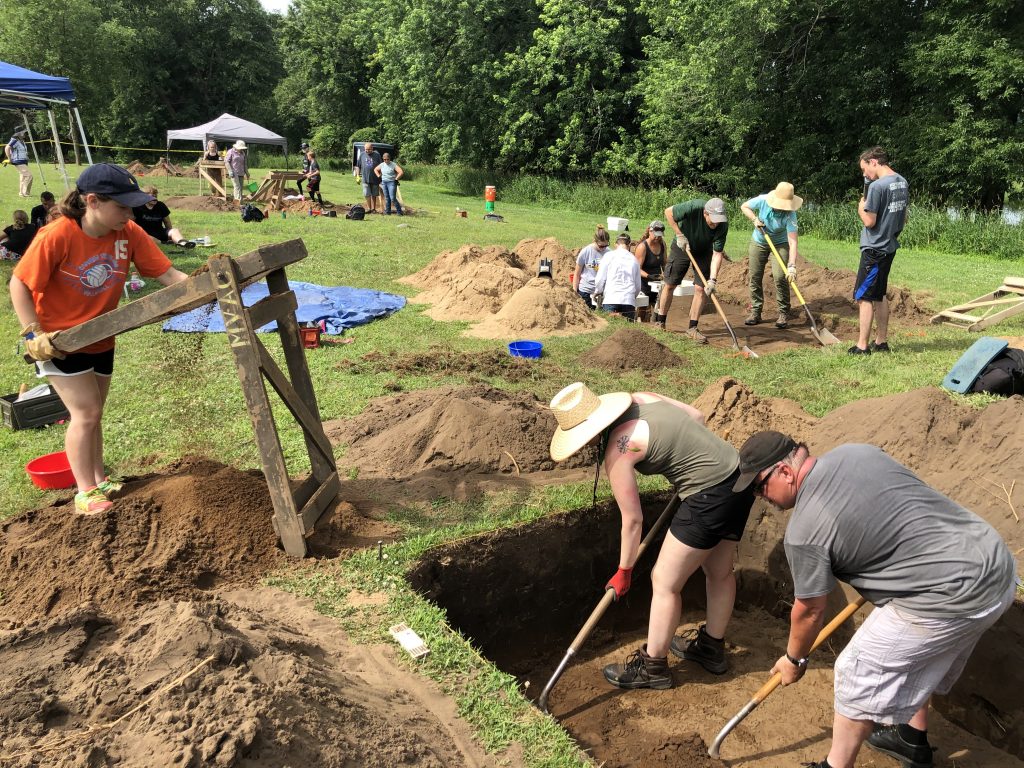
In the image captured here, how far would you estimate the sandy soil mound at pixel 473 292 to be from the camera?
1141 centimetres

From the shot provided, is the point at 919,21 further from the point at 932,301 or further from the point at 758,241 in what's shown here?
the point at 758,241

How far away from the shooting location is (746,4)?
889 inches

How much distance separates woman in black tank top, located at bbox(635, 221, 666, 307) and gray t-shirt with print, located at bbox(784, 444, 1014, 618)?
344 inches

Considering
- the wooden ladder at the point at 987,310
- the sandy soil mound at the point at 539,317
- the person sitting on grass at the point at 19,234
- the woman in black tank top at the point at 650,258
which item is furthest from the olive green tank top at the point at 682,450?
the person sitting on grass at the point at 19,234

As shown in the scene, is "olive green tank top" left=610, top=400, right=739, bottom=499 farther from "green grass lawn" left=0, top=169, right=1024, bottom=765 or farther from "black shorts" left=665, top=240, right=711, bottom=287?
"black shorts" left=665, top=240, right=711, bottom=287

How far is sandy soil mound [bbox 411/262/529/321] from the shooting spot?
11406 millimetres

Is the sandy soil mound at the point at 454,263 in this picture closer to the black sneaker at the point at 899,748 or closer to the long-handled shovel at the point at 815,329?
the long-handled shovel at the point at 815,329

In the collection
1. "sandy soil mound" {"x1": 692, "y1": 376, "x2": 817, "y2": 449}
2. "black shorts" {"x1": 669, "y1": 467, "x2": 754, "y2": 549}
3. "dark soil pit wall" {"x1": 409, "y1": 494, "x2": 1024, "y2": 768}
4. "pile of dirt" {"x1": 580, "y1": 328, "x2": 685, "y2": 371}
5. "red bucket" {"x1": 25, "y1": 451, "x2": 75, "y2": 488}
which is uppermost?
"black shorts" {"x1": 669, "y1": 467, "x2": 754, "y2": 549}

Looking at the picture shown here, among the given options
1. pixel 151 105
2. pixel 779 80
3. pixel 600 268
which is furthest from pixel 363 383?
pixel 151 105

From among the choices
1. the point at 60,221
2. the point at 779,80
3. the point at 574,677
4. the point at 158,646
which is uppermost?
the point at 779,80

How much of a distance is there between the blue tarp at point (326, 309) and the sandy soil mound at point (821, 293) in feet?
21.5

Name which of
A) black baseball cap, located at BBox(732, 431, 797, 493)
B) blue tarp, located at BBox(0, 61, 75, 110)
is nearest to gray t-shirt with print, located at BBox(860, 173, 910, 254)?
black baseball cap, located at BBox(732, 431, 797, 493)

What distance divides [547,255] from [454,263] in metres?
2.70

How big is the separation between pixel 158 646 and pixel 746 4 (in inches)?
992
